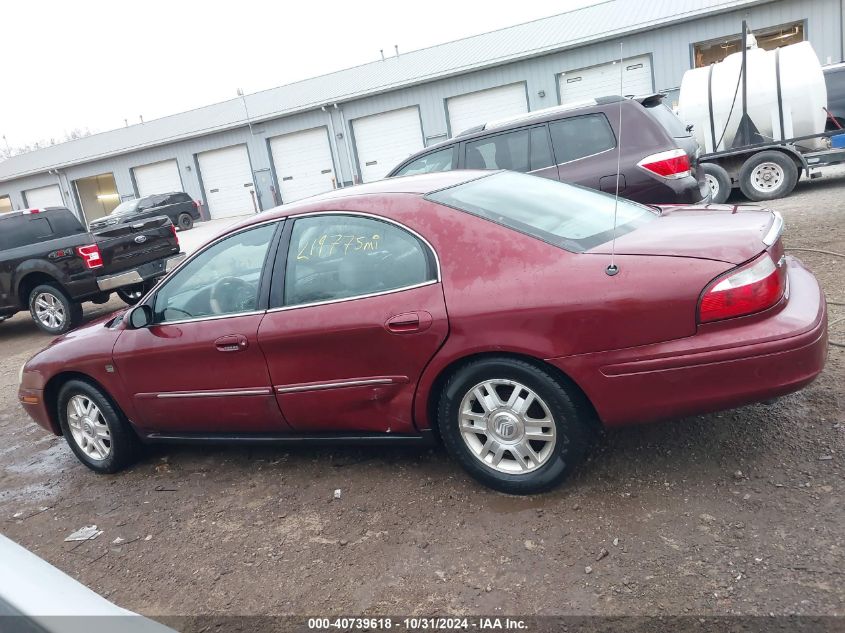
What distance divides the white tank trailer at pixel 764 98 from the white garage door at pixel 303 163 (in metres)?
15.5

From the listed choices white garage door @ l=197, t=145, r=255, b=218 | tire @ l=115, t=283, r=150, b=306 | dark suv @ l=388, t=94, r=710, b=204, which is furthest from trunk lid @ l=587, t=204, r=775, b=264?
white garage door @ l=197, t=145, r=255, b=218

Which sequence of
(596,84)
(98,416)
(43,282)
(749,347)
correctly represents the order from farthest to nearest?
(596,84) < (43,282) < (98,416) < (749,347)

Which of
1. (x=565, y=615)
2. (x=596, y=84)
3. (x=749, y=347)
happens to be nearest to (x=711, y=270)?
(x=749, y=347)

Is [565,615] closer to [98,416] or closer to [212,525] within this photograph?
[212,525]

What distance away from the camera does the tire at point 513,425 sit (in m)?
3.02

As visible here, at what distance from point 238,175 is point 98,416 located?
80.1ft

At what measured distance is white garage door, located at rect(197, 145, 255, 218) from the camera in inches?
1072

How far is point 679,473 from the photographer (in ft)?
10.6

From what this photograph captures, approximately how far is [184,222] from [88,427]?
2339cm

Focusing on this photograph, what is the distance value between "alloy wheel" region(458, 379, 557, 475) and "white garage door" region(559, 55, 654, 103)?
63.2ft

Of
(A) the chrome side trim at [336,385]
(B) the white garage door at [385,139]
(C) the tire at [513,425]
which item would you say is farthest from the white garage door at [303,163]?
(C) the tire at [513,425]

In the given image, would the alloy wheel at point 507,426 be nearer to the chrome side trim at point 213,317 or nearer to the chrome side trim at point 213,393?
the chrome side trim at point 213,393

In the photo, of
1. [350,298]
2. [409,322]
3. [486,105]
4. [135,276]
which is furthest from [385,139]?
[409,322]

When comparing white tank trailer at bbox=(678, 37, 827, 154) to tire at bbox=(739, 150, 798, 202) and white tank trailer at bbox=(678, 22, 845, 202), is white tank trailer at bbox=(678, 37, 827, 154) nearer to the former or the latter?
white tank trailer at bbox=(678, 22, 845, 202)
